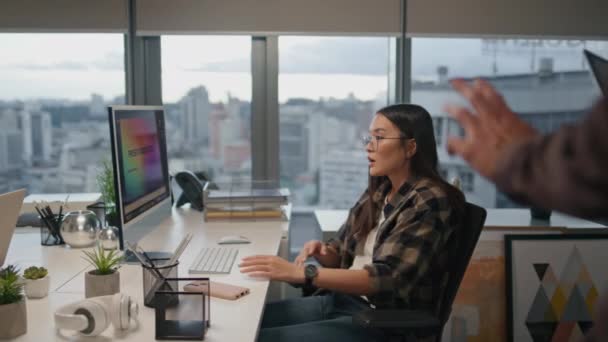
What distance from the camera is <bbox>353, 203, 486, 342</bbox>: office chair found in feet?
5.75

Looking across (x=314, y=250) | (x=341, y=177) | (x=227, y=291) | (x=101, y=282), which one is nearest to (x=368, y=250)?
(x=314, y=250)

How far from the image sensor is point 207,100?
3668 millimetres

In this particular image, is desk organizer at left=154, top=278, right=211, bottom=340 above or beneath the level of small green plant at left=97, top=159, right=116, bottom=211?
beneath

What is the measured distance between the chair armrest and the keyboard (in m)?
0.51

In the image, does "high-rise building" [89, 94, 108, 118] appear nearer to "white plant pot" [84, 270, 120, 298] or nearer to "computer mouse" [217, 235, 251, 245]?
"computer mouse" [217, 235, 251, 245]

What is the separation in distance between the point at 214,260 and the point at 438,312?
2.57 feet

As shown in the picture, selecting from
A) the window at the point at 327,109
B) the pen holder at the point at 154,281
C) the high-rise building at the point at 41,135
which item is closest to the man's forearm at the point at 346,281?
the pen holder at the point at 154,281

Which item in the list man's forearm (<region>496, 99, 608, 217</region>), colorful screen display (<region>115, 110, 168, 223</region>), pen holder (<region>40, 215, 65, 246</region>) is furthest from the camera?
pen holder (<region>40, 215, 65, 246</region>)

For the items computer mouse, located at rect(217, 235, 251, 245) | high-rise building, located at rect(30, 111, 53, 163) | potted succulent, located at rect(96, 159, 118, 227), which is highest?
high-rise building, located at rect(30, 111, 53, 163)

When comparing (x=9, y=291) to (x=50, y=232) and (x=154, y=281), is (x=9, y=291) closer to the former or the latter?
(x=154, y=281)

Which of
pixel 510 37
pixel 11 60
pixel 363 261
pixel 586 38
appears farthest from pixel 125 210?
pixel 586 38

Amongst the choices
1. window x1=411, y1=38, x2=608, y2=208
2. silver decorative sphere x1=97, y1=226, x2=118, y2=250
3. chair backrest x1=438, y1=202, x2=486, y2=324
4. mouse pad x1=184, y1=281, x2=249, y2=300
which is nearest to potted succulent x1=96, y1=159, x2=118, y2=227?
silver decorative sphere x1=97, y1=226, x2=118, y2=250

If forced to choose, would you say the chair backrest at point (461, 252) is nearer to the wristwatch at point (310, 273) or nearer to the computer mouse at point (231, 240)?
the wristwatch at point (310, 273)

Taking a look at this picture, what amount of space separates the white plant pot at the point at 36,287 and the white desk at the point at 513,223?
4.93 feet
